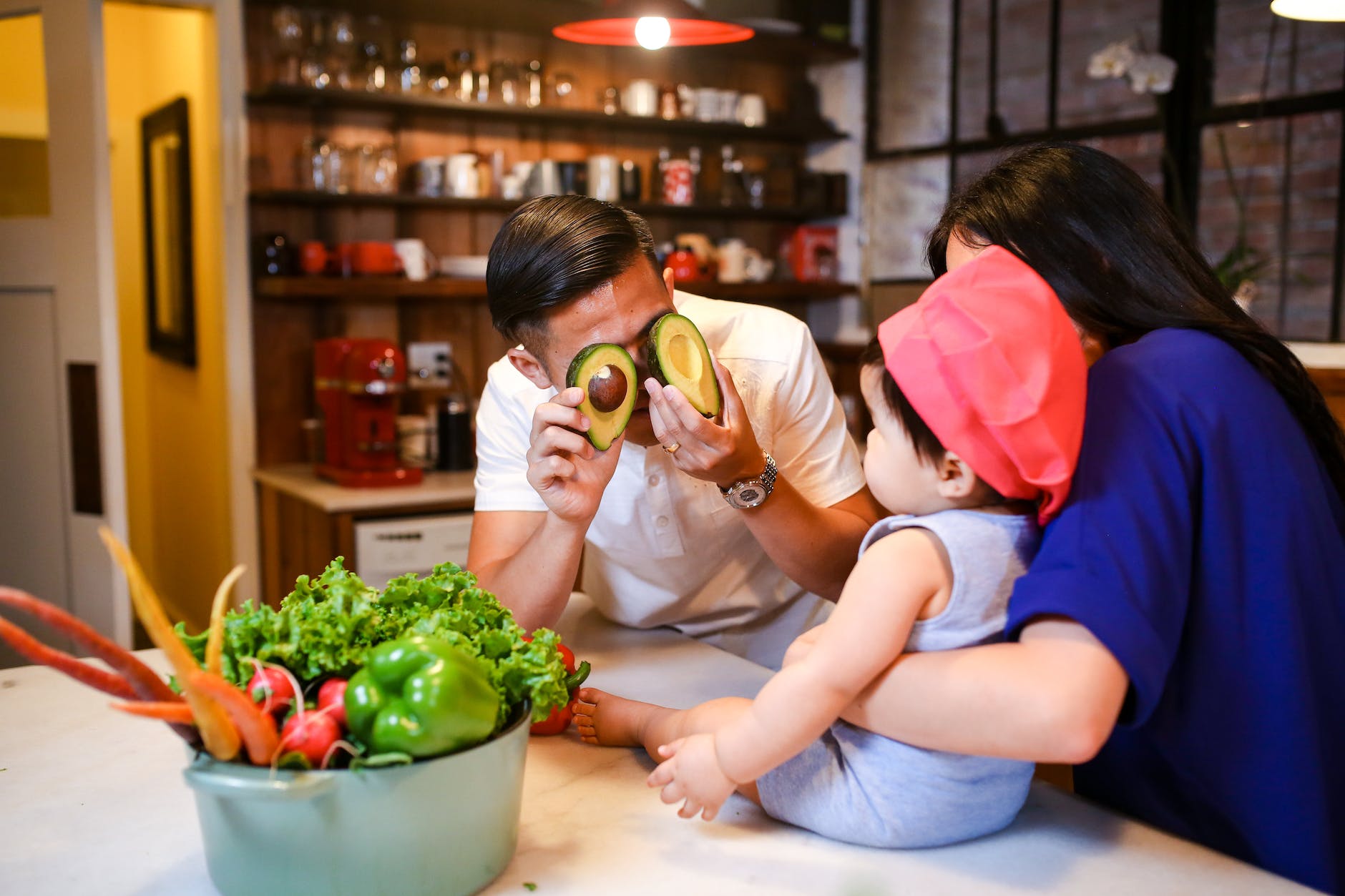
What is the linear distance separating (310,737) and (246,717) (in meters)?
0.05

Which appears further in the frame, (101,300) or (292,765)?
(101,300)

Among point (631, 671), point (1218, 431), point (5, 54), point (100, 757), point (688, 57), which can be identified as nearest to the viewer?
point (1218, 431)

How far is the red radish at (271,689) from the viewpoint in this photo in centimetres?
91

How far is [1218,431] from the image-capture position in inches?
39.2

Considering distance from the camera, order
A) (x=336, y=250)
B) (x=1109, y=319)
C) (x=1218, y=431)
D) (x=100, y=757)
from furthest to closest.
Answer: (x=336, y=250), (x=100, y=757), (x=1109, y=319), (x=1218, y=431)

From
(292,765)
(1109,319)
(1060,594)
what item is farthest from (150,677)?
(1109,319)

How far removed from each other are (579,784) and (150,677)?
464mm

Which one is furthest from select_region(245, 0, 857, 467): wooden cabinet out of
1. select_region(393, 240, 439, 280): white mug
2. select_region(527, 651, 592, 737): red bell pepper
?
select_region(527, 651, 592, 737): red bell pepper

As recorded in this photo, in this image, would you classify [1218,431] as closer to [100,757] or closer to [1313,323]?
[100,757]

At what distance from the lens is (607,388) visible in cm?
149

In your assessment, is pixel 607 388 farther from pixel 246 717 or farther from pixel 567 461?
pixel 246 717

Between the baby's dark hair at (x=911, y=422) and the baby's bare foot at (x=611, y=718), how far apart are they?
422 millimetres

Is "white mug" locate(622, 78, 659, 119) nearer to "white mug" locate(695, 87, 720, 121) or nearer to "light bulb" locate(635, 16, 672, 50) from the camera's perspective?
"white mug" locate(695, 87, 720, 121)

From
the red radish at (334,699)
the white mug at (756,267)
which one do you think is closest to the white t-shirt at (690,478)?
the red radish at (334,699)
